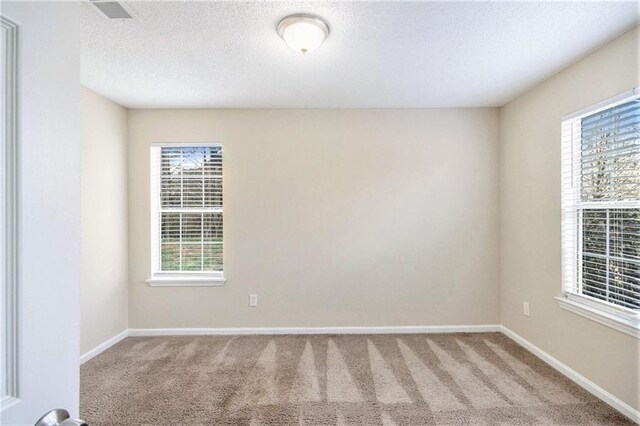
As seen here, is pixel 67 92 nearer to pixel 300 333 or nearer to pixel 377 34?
pixel 377 34

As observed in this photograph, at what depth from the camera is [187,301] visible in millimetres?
3793

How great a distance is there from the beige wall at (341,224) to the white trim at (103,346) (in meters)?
0.13

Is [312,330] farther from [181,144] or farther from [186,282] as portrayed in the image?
[181,144]

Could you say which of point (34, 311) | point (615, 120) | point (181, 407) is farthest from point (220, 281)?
point (615, 120)

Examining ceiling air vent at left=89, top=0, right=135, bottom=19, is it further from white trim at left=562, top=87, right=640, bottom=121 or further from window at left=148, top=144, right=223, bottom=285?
white trim at left=562, top=87, right=640, bottom=121

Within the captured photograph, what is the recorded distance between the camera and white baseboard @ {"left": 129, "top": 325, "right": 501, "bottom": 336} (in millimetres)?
3764

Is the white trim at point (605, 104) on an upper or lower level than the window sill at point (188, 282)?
upper

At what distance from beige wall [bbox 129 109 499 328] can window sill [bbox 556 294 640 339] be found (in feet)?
3.53

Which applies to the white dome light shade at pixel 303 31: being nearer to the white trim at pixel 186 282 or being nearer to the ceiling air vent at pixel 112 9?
the ceiling air vent at pixel 112 9

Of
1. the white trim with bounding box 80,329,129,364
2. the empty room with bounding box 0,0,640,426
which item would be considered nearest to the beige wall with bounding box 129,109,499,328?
the empty room with bounding box 0,0,640,426

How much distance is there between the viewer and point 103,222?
340 centimetres

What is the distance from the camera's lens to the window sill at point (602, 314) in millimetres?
2174

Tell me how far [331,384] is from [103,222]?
2655mm

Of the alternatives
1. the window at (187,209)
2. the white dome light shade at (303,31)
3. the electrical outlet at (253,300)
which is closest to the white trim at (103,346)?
the window at (187,209)
